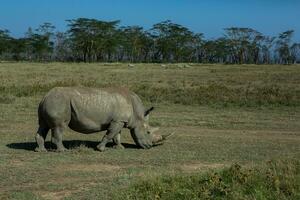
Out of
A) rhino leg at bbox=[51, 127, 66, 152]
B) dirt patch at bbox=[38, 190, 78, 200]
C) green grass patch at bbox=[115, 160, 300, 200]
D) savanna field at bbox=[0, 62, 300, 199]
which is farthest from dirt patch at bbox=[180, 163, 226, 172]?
rhino leg at bbox=[51, 127, 66, 152]

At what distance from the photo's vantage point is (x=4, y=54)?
9325 centimetres

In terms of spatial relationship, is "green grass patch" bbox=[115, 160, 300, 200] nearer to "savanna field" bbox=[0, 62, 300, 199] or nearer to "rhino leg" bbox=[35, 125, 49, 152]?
"savanna field" bbox=[0, 62, 300, 199]

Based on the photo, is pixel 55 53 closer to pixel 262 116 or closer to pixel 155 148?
pixel 262 116

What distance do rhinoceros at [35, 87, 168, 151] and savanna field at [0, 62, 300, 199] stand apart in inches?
14.3

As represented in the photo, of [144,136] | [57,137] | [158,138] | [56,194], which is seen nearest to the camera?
[56,194]

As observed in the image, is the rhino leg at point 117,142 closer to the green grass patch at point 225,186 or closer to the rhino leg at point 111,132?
the rhino leg at point 111,132

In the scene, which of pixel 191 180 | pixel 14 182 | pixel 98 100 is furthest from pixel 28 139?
pixel 191 180

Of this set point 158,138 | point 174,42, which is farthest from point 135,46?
point 158,138

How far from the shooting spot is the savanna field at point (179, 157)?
27.9 feet

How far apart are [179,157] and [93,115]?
7.10ft

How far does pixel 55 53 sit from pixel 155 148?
82827 mm

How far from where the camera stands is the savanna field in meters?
8.50

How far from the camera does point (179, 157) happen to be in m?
12.2

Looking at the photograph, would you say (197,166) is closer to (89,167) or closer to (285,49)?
(89,167)
